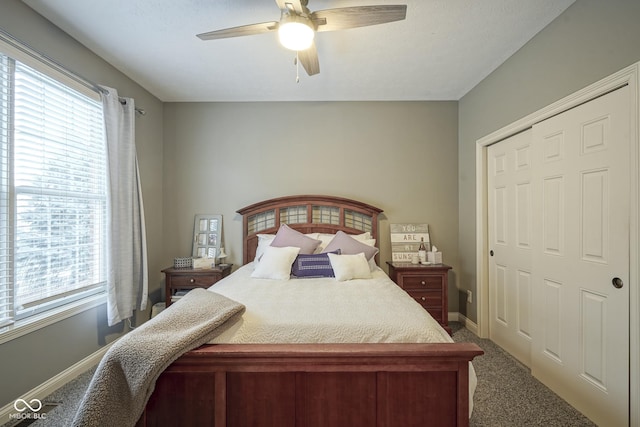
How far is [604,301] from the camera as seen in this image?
171 cm

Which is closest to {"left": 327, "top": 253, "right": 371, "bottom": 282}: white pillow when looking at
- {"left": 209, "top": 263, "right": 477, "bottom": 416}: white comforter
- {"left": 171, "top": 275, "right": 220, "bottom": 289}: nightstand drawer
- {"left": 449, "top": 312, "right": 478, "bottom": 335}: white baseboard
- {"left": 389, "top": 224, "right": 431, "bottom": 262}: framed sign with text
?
{"left": 209, "top": 263, "right": 477, "bottom": 416}: white comforter

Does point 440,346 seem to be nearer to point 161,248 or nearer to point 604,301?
point 604,301

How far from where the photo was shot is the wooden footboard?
50.6 inches

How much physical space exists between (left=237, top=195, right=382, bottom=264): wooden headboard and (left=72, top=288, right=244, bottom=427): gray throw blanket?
80.0 inches

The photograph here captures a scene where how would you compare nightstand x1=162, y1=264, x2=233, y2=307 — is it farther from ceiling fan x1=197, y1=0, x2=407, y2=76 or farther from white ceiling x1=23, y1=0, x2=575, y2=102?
ceiling fan x1=197, y1=0, x2=407, y2=76

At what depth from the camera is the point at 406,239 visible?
339 centimetres

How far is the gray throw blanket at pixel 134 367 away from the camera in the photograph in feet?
3.63

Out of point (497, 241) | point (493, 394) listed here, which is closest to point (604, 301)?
point (493, 394)

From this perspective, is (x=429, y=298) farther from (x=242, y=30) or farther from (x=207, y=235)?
(x=242, y=30)

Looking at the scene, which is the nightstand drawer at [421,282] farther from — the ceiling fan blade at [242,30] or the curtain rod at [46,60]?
the curtain rod at [46,60]

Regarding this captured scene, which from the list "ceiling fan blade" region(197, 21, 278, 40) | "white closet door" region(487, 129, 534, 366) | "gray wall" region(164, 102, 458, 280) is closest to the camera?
"ceiling fan blade" region(197, 21, 278, 40)

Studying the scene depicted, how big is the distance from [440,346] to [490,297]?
2.07m

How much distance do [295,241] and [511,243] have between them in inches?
83.6

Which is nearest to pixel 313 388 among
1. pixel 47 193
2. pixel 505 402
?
pixel 505 402
